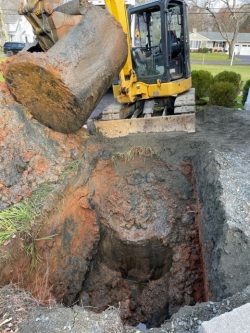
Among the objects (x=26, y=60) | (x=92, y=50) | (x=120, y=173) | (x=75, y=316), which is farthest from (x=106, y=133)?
(x=75, y=316)

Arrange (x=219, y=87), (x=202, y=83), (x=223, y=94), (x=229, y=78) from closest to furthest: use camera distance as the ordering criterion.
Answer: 1. (x=219, y=87)
2. (x=223, y=94)
3. (x=202, y=83)
4. (x=229, y=78)

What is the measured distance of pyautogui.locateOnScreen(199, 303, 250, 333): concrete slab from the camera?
2002mm

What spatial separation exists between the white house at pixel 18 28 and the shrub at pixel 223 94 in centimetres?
4002

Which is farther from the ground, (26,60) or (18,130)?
(26,60)

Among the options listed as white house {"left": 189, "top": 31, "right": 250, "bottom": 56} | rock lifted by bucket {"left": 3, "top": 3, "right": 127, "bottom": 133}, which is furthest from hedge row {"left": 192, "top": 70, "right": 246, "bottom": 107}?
white house {"left": 189, "top": 31, "right": 250, "bottom": 56}

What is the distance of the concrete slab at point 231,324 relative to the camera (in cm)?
200

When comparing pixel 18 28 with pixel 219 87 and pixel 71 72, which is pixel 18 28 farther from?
pixel 71 72

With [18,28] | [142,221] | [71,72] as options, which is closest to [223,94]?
[142,221]

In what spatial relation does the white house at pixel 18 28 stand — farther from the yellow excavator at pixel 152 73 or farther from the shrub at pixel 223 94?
the yellow excavator at pixel 152 73

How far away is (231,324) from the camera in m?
2.04

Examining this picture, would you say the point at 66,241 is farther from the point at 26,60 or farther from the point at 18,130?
the point at 26,60

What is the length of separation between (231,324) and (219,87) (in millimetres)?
8685

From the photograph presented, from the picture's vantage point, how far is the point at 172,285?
196 inches

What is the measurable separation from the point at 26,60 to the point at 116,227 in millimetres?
2854
